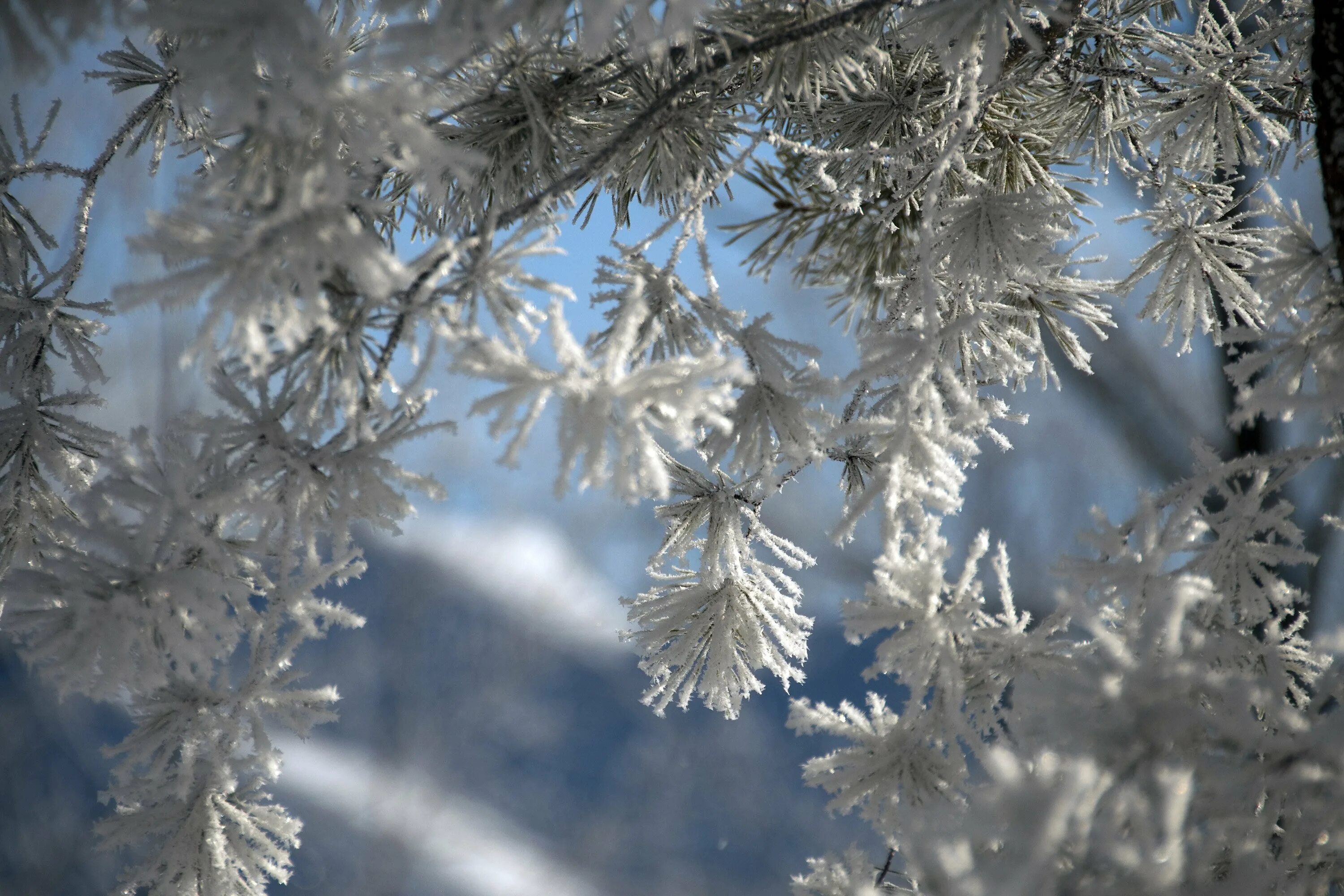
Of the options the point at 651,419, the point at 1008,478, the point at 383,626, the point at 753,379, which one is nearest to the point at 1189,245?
the point at 753,379

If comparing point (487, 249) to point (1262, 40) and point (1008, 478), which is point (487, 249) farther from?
point (1008, 478)

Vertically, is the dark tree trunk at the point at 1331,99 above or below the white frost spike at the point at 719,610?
above

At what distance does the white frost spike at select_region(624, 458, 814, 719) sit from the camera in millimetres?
583

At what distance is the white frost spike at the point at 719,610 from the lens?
583 mm

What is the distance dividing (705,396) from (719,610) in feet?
0.93

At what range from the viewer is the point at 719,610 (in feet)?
1.94

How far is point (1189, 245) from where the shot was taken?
642 mm

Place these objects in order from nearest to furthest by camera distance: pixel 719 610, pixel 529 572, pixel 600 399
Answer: pixel 600 399
pixel 719 610
pixel 529 572

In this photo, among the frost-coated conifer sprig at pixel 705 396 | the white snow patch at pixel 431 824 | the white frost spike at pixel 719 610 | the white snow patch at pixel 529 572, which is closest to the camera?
the frost-coated conifer sprig at pixel 705 396

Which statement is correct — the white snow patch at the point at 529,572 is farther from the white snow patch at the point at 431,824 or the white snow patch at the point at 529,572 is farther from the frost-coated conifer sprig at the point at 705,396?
the frost-coated conifer sprig at the point at 705,396

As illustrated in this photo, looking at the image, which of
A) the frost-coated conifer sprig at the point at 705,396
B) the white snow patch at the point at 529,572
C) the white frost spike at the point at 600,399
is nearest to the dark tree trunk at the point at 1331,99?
the frost-coated conifer sprig at the point at 705,396

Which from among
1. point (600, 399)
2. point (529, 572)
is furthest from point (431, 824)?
point (600, 399)

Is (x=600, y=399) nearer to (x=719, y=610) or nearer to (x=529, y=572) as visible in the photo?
(x=719, y=610)

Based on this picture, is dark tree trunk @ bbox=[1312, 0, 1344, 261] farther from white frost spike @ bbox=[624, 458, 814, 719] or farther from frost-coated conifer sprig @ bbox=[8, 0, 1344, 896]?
white frost spike @ bbox=[624, 458, 814, 719]
